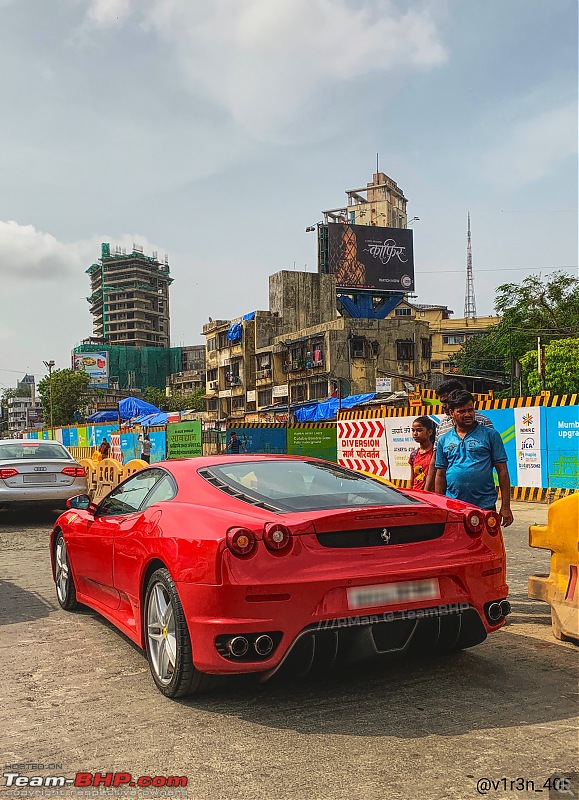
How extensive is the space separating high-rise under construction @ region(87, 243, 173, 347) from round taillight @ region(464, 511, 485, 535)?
536 feet

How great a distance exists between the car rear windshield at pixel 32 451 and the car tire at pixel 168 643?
29.9ft

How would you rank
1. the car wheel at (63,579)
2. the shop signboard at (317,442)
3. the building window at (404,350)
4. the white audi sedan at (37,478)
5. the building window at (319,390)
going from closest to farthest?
the car wheel at (63,579) < the white audi sedan at (37,478) < the shop signboard at (317,442) < the building window at (319,390) < the building window at (404,350)

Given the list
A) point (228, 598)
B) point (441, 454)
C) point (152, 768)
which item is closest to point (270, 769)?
point (152, 768)

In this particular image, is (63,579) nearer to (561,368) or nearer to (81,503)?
(81,503)

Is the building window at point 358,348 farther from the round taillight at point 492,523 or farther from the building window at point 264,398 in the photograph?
the round taillight at point 492,523

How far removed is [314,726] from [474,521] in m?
1.41

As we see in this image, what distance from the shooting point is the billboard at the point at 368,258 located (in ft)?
→ 220

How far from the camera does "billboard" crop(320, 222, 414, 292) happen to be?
2640 inches

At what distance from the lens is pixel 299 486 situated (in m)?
4.57

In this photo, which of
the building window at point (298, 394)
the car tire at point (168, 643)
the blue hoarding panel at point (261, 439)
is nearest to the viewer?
the car tire at point (168, 643)

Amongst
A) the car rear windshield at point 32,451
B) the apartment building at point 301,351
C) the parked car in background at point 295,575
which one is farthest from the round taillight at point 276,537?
the apartment building at point 301,351

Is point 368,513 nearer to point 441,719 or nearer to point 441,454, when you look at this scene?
point 441,719

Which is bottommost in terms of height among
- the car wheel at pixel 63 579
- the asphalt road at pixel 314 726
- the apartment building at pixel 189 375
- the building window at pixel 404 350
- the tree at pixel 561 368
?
the asphalt road at pixel 314 726

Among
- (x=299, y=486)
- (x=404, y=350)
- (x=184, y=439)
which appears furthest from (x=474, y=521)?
(x=404, y=350)
